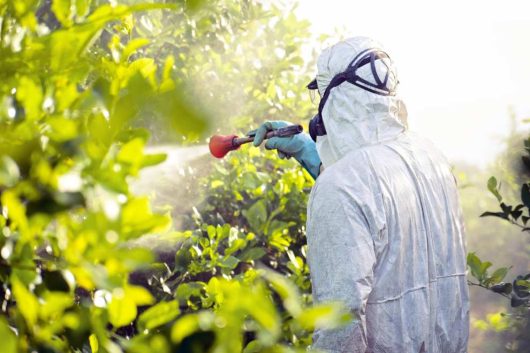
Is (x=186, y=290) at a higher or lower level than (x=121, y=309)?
lower

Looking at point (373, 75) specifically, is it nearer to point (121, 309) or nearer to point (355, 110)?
point (355, 110)

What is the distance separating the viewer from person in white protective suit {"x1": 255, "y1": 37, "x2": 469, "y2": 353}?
7.01 feet

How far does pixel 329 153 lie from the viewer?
2.65 metres

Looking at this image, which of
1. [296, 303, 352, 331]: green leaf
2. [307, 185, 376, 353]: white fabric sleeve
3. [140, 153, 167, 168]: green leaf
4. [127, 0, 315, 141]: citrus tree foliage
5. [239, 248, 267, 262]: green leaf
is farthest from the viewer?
[127, 0, 315, 141]: citrus tree foliage

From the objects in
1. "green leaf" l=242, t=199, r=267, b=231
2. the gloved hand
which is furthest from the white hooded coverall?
"green leaf" l=242, t=199, r=267, b=231

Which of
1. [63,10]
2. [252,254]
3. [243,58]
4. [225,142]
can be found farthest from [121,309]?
[243,58]

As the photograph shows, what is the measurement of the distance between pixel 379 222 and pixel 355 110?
433 mm

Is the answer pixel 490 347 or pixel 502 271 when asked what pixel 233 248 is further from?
pixel 490 347

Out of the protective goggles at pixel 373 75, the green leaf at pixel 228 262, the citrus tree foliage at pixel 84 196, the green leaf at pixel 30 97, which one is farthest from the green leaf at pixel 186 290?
the green leaf at pixel 30 97

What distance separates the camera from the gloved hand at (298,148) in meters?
3.05

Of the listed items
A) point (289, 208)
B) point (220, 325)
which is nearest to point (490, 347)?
point (289, 208)

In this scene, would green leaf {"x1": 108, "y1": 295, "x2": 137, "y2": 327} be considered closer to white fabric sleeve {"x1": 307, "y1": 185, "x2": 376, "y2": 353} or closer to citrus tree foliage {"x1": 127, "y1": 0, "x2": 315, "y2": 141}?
white fabric sleeve {"x1": 307, "y1": 185, "x2": 376, "y2": 353}

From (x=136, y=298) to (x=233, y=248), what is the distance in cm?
194

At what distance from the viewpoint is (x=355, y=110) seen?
2502 mm
